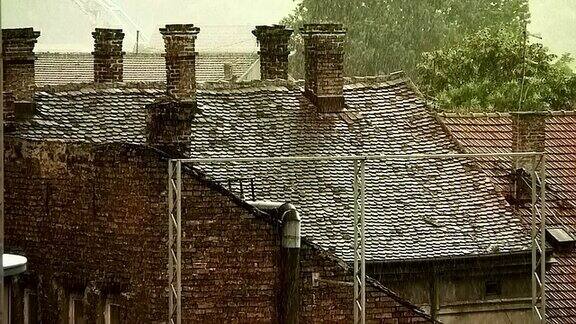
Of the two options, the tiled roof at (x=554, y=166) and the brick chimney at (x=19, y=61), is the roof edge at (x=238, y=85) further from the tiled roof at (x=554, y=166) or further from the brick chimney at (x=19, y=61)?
the tiled roof at (x=554, y=166)

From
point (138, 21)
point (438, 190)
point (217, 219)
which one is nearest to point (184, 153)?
point (217, 219)

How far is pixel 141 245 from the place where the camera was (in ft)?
52.2

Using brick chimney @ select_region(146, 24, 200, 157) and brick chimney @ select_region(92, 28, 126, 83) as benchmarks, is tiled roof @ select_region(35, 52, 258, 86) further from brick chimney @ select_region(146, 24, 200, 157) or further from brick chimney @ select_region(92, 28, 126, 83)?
brick chimney @ select_region(146, 24, 200, 157)

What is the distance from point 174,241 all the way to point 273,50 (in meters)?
8.91

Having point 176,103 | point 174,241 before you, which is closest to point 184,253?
point 174,241

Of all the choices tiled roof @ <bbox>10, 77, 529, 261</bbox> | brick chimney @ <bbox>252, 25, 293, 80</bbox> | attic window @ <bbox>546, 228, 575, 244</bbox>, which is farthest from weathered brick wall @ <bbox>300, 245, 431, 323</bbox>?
brick chimney @ <bbox>252, 25, 293, 80</bbox>

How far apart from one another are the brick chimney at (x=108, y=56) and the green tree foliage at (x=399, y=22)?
26295mm

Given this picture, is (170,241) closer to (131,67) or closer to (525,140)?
(525,140)

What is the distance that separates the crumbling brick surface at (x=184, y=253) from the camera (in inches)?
617

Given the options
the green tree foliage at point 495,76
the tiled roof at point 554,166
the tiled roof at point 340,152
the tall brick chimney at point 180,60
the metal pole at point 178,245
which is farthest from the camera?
the green tree foliage at point 495,76

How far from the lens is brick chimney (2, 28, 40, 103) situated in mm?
20469

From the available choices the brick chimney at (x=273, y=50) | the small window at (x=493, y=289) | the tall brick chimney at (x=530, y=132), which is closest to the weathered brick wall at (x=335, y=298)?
the small window at (x=493, y=289)

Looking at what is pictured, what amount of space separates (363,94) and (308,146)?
2.15 metres

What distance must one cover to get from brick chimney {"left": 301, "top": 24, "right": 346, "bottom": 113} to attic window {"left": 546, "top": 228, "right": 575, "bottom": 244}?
4000mm
